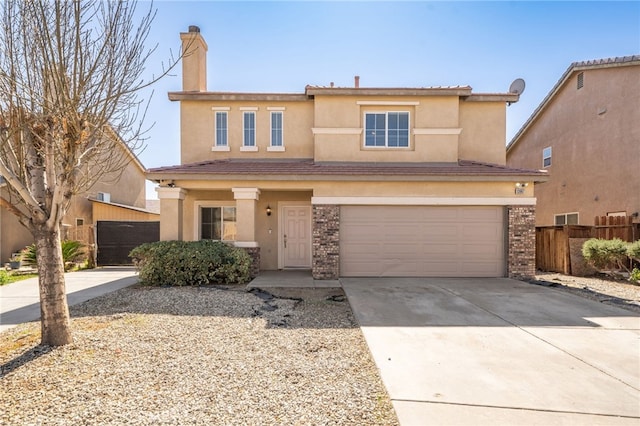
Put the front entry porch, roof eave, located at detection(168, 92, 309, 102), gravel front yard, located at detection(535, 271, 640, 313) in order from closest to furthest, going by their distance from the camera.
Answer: gravel front yard, located at detection(535, 271, 640, 313) < the front entry porch < roof eave, located at detection(168, 92, 309, 102)

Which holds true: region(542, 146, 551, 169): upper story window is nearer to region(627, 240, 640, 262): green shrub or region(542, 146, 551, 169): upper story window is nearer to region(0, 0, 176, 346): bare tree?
region(627, 240, 640, 262): green shrub

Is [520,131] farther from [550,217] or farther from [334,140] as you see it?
[334,140]

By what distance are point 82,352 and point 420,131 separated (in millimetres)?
10991

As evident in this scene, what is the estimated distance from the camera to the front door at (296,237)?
12211 mm

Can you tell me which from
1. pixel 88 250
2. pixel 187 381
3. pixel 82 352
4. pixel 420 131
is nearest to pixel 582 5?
pixel 420 131

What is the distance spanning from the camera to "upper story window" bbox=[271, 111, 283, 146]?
490 inches

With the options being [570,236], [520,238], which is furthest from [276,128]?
[570,236]

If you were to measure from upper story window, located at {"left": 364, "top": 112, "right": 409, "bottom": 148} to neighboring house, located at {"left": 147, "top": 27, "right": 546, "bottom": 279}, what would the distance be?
4cm

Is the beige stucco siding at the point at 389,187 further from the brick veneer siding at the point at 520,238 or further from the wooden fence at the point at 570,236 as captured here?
the wooden fence at the point at 570,236

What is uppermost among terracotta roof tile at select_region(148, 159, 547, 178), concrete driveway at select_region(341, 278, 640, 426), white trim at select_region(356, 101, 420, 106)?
white trim at select_region(356, 101, 420, 106)

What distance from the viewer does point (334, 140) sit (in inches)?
465

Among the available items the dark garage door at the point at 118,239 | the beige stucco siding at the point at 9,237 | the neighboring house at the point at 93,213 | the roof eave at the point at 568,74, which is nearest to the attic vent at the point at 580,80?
the roof eave at the point at 568,74

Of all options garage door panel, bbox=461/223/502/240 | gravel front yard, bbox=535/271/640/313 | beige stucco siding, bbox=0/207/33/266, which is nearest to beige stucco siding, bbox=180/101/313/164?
garage door panel, bbox=461/223/502/240

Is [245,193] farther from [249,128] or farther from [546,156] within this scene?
[546,156]
